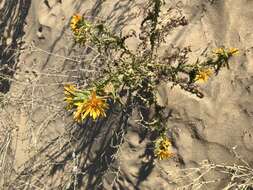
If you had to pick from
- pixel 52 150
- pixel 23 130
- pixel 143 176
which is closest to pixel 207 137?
pixel 143 176

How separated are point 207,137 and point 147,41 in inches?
30.8

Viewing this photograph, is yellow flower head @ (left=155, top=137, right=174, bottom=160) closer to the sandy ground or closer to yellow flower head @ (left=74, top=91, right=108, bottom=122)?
the sandy ground

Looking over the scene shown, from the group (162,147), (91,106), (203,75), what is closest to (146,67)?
(203,75)

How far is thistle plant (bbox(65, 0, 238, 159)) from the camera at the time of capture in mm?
2623

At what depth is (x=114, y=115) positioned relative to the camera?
315cm

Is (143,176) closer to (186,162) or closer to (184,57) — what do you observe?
(186,162)

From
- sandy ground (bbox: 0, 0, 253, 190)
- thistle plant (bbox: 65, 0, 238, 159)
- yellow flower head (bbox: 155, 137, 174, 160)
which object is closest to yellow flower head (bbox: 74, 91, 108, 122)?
thistle plant (bbox: 65, 0, 238, 159)

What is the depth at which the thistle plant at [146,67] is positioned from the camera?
2.62 m

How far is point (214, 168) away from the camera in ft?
9.45

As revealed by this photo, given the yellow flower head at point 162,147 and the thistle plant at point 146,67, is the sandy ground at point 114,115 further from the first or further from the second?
the yellow flower head at point 162,147

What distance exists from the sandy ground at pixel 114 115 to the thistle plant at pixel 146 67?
9cm

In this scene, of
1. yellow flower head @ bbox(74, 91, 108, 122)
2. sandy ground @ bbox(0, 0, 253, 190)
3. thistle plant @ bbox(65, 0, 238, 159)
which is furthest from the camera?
sandy ground @ bbox(0, 0, 253, 190)

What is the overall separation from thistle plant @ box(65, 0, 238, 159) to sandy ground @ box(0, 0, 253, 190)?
88mm

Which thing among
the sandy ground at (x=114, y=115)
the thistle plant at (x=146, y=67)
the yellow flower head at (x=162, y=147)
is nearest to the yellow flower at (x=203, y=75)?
the thistle plant at (x=146, y=67)
